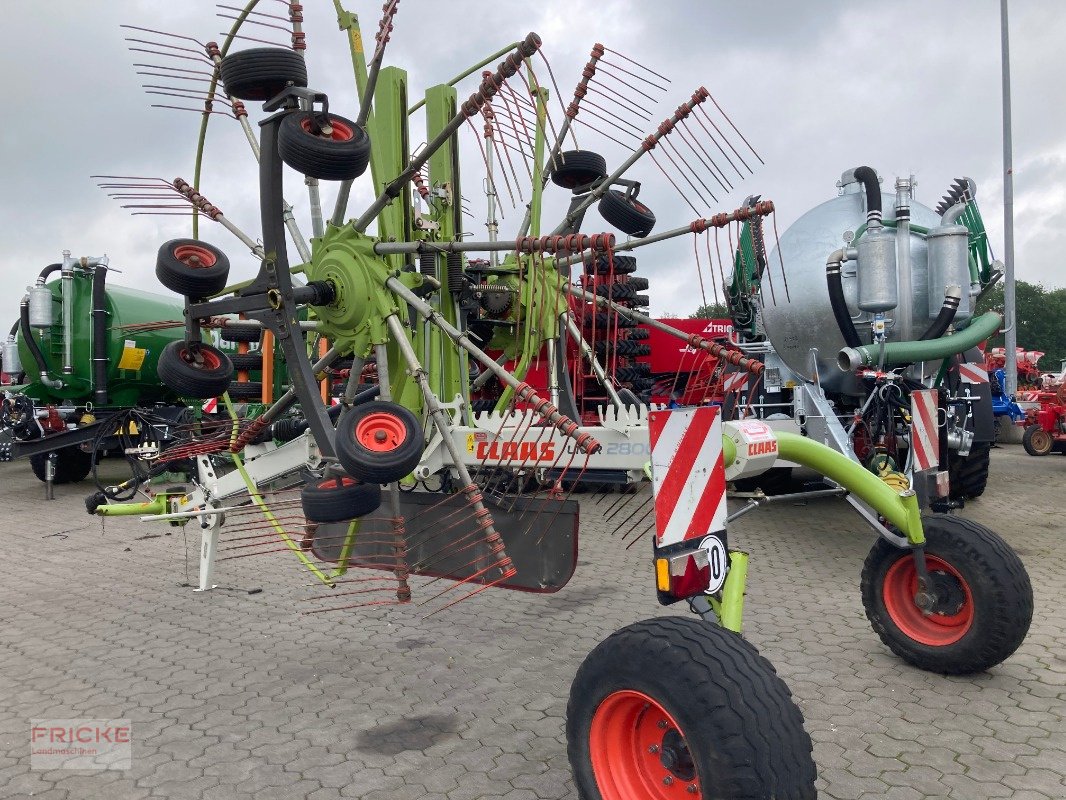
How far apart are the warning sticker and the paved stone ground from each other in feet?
17.8

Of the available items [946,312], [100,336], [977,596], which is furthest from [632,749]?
[100,336]

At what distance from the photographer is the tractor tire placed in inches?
183

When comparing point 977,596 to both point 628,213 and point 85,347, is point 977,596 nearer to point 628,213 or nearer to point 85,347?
point 628,213

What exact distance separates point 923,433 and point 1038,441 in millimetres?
11373

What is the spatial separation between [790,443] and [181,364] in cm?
287

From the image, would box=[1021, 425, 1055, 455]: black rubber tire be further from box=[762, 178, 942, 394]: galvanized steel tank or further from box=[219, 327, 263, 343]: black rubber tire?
box=[219, 327, 263, 343]: black rubber tire

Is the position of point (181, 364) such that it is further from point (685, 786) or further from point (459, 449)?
point (685, 786)

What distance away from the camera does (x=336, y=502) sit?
3289 mm

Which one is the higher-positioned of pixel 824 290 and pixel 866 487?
pixel 824 290

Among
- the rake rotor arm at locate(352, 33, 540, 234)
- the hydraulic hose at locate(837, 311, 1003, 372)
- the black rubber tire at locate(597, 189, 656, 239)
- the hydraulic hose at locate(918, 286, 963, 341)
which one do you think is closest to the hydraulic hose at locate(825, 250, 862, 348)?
the hydraulic hose at locate(837, 311, 1003, 372)

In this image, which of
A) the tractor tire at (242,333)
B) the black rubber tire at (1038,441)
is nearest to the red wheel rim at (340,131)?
the tractor tire at (242,333)

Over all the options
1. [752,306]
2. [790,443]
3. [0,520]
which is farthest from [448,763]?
[0,520]

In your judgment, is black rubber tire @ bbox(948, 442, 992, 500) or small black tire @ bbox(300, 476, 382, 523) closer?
small black tire @ bbox(300, 476, 382, 523)

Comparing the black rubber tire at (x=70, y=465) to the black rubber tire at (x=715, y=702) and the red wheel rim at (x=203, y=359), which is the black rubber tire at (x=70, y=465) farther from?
the black rubber tire at (x=715, y=702)
